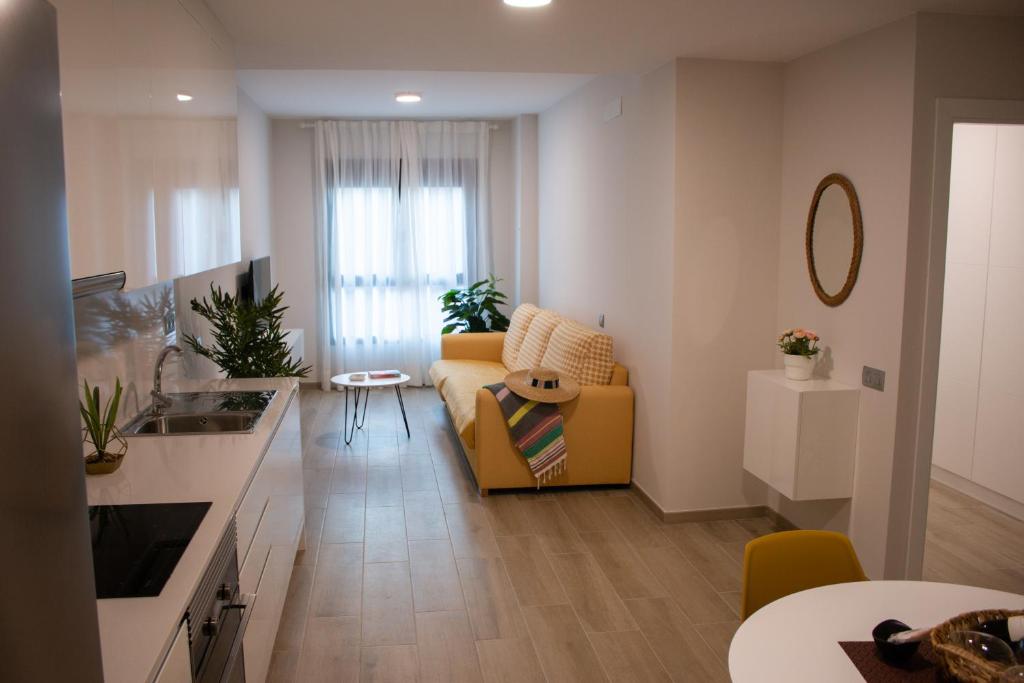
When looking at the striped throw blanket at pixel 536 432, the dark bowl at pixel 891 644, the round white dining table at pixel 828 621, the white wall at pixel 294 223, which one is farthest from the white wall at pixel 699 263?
the white wall at pixel 294 223

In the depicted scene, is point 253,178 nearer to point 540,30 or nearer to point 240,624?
point 540,30

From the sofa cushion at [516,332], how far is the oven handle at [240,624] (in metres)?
4.40

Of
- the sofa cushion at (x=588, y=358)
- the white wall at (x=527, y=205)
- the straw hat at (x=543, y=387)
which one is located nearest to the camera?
the straw hat at (x=543, y=387)

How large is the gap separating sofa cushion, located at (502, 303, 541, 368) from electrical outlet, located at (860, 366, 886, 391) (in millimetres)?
3282

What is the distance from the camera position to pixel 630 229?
4.88 m

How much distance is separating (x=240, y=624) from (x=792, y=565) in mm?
1464

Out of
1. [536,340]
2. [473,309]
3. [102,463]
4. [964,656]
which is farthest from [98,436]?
[473,309]

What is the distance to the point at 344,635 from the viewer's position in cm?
323

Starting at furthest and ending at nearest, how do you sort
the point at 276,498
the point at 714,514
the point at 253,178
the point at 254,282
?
the point at 253,178
the point at 254,282
the point at 714,514
the point at 276,498

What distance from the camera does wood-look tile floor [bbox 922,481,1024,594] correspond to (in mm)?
3803

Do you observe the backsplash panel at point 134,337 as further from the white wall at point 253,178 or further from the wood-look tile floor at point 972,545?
the wood-look tile floor at point 972,545

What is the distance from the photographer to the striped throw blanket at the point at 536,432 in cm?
476

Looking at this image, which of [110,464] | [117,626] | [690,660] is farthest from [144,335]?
[690,660]

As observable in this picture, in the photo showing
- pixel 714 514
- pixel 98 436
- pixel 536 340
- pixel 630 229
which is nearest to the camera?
pixel 98 436
